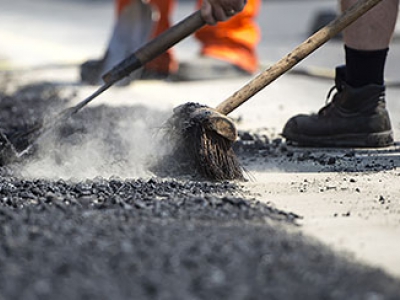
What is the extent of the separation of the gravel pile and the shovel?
0.54m

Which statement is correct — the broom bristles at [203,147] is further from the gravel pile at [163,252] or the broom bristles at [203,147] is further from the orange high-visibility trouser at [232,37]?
the orange high-visibility trouser at [232,37]

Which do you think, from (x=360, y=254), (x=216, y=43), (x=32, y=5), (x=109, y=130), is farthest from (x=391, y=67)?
(x=32, y=5)

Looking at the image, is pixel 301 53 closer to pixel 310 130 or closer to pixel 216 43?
pixel 310 130

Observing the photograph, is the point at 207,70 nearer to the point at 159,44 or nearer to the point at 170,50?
the point at 170,50

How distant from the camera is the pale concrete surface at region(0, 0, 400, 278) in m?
2.35

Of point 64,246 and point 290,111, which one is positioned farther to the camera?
point 290,111

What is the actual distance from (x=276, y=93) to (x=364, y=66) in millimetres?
1502

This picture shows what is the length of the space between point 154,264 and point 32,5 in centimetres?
1164

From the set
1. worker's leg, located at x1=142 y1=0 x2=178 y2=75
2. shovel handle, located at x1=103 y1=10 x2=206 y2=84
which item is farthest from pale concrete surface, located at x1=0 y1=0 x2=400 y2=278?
shovel handle, located at x1=103 y1=10 x2=206 y2=84

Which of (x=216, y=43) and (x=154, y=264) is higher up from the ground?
(x=216, y=43)

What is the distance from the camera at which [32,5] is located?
13.0 m

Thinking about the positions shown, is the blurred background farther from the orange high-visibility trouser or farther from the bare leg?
the bare leg

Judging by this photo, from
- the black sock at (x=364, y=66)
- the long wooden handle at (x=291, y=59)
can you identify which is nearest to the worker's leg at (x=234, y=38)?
the black sock at (x=364, y=66)

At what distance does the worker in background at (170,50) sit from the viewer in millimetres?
5512
